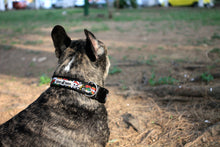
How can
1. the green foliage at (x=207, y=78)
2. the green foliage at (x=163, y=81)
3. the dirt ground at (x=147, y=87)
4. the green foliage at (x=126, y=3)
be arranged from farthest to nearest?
the green foliage at (x=126, y=3)
the green foliage at (x=163, y=81)
the green foliage at (x=207, y=78)
the dirt ground at (x=147, y=87)

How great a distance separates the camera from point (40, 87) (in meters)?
4.79

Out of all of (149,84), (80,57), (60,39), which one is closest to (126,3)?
(149,84)

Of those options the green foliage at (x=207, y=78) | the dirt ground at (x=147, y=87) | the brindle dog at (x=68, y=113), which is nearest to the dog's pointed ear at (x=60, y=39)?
the brindle dog at (x=68, y=113)

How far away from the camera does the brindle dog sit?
212cm

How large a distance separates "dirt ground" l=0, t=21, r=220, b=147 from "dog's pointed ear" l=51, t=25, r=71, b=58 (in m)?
1.58

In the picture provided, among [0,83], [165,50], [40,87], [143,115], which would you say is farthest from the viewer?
[165,50]

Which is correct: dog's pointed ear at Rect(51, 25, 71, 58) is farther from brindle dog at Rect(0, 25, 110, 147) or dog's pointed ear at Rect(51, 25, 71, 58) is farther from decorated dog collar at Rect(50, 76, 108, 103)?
decorated dog collar at Rect(50, 76, 108, 103)

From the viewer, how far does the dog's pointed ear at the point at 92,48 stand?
2.19 meters

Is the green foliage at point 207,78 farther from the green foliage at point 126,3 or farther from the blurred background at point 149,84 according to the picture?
the green foliage at point 126,3

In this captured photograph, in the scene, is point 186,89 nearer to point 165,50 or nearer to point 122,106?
point 122,106

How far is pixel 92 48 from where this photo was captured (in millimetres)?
2246

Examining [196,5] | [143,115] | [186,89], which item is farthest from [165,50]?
[196,5]

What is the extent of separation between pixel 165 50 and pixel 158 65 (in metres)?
1.76

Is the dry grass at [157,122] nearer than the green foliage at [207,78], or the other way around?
the dry grass at [157,122]
